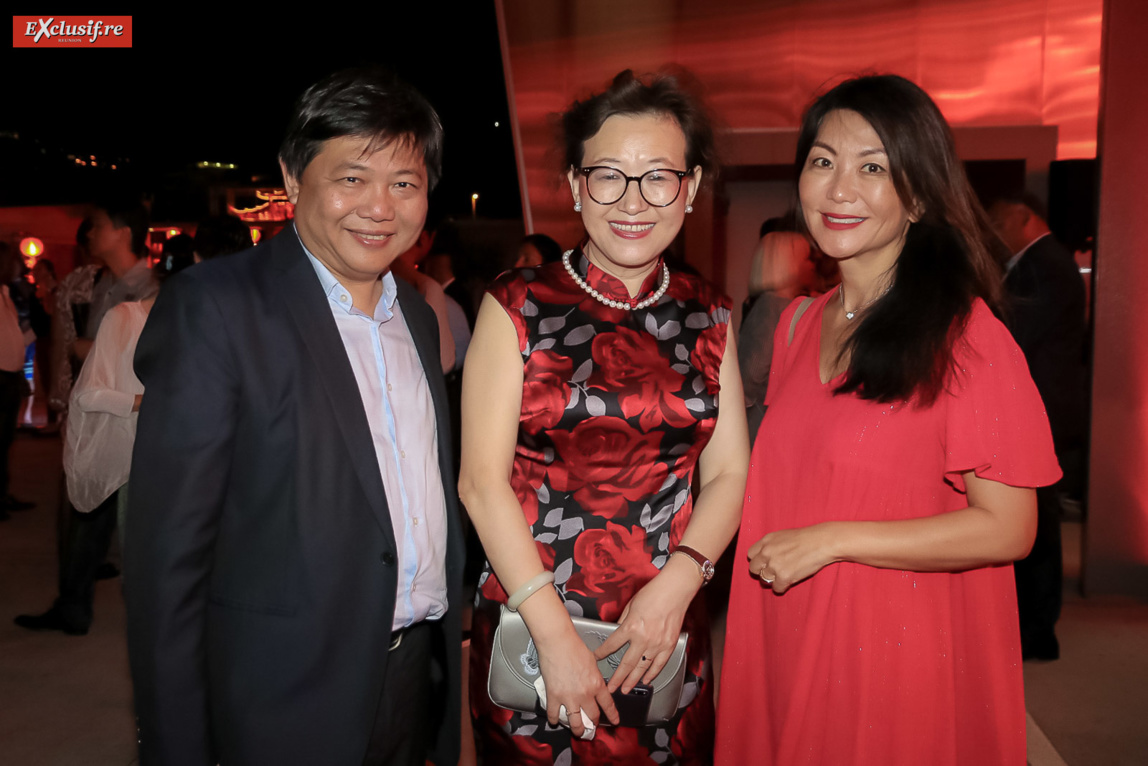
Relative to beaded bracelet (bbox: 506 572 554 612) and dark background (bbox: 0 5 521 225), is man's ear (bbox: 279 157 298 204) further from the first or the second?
dark background (bbox: 0 5 521 225)

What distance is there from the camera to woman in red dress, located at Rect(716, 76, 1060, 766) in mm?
1543

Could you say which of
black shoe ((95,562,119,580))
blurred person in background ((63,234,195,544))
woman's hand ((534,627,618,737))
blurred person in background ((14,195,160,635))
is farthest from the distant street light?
woman's hand ((534,627,618,737))

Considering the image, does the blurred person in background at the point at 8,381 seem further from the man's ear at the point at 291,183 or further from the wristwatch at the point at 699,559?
the wristwatch at the point at 699,559

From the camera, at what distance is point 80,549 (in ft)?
13.3

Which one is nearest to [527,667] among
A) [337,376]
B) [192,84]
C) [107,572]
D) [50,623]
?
[337,376]

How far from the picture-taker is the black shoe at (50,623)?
13.9 ft

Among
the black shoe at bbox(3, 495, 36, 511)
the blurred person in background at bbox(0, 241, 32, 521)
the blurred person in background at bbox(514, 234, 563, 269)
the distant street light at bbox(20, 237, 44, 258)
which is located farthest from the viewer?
the distant street light at bbox(20, 237, 44, 258)

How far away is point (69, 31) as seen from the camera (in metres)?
13.4

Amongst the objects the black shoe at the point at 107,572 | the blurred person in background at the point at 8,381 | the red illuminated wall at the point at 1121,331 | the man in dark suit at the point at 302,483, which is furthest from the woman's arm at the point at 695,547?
the blurred person in background at the point at 8,381

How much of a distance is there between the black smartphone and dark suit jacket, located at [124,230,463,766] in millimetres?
470

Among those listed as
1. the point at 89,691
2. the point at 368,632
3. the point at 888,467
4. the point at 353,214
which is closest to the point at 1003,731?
Result: the point at 888,467

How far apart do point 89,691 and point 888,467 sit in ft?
11.9

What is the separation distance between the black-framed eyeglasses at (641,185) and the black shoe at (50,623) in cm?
397

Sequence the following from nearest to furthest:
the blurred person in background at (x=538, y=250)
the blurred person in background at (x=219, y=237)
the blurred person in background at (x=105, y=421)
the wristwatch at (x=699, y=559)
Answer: the wristwatch at (x=699, y=559) < the blurred person in background at (x=105, y=421) < the blurred person in background at (x=219, y=237) < the blurred person in background at (x=538, y=250)
